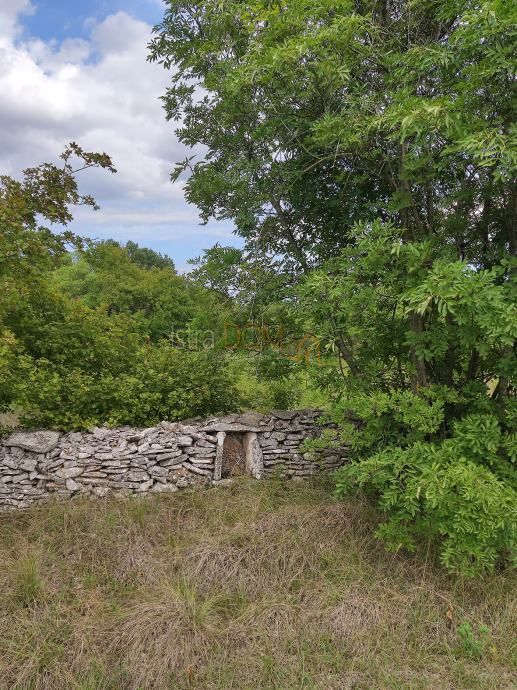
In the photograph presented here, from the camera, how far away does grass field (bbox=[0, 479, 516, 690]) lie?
8.77ft

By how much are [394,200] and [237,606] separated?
326 cm

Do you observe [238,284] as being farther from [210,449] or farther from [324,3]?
[324,3]

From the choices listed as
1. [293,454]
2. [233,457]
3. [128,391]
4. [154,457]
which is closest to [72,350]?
[128,391]

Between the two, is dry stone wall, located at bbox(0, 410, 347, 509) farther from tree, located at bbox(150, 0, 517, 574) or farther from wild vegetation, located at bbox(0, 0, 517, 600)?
tree, located at bbox(150, 0, 517, 574)

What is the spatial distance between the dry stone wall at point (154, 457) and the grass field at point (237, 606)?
0.41 metres

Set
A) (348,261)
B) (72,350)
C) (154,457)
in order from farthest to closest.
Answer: (72,350) → (154,457) → (348,261)

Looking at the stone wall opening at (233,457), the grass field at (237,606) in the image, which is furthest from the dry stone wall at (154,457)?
the grass field at (237,606)

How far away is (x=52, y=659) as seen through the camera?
272cm

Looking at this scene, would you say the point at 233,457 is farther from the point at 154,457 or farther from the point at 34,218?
the point at 34,218

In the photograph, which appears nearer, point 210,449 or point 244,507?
point 244,507

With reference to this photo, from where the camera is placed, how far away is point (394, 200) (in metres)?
3.56

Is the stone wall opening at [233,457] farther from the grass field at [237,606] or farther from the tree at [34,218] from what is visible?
the tree at [34,218]

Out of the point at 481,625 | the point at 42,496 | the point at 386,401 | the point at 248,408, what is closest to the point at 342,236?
the point at 386,401

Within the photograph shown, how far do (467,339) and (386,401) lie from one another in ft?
2.35
